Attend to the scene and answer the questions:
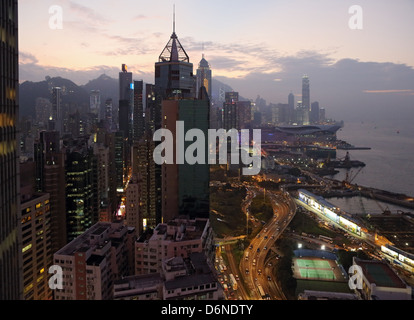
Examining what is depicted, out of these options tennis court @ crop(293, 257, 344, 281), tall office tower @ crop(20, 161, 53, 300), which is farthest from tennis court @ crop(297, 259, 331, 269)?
tall office tower @ crop(20, 161, 53, 300)

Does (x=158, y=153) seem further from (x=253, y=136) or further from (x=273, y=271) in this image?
(x=253, y=136)

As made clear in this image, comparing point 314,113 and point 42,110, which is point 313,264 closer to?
point 42,110

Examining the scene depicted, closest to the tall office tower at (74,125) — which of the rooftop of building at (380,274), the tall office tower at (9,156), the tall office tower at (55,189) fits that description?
the tall office tower at (55,189)

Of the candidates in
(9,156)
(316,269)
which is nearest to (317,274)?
(316,269)

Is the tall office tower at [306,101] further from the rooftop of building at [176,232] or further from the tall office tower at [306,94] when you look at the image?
the rooftop of building at [176,232]
